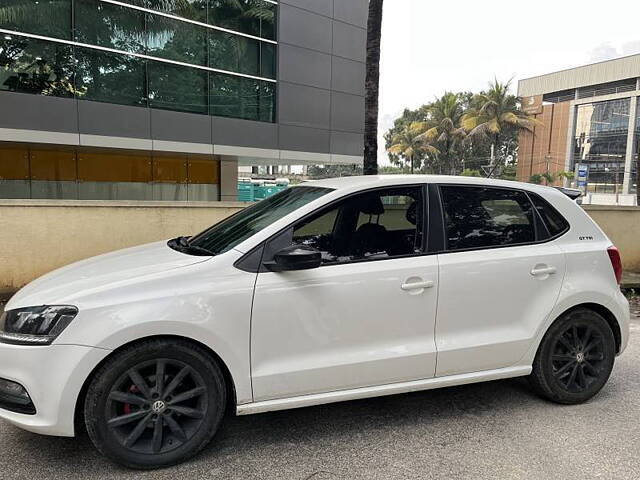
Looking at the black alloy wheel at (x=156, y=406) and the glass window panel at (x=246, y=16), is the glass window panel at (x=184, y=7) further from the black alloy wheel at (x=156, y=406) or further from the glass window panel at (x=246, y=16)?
the black alloy wheel at (x=156, y=406)

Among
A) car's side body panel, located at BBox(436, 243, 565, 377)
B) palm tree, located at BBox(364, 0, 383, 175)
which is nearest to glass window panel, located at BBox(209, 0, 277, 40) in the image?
palm tree, located at BBox(364, 0, 383, 175)

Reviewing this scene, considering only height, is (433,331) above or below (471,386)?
above

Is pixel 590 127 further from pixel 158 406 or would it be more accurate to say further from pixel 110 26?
pixel 158 406

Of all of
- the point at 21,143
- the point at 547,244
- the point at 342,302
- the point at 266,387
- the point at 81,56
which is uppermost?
the point at 81,56

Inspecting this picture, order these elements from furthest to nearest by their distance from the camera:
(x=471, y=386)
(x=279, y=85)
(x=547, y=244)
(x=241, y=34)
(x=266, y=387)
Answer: (x=279, y=85) → (x=241, y=34) → (x=471, y=386) → (x=547, y=244) → (x=266, y=387)

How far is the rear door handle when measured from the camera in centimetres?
360

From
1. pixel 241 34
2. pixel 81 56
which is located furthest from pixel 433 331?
pixel 241 34

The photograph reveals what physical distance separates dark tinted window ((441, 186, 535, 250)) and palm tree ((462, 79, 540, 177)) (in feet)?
154

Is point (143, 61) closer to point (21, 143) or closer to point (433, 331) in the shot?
point (21, 143)

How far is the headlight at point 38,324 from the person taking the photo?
2.67 meters

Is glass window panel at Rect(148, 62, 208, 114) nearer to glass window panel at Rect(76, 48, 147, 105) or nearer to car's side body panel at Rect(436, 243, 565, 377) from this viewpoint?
glass window panel at Rect(76, 48, 147, 105)

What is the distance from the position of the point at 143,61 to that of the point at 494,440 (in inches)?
614

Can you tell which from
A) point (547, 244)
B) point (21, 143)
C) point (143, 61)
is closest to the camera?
point (547, 244)

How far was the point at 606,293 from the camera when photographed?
12.5 ft
